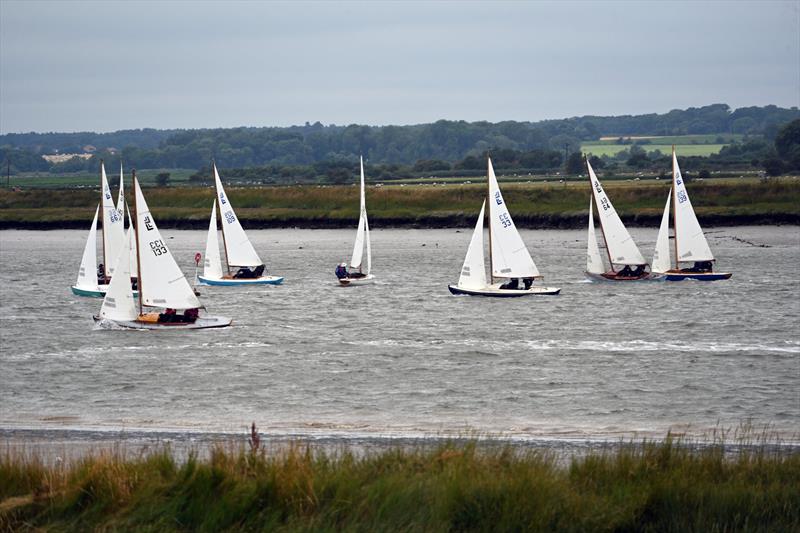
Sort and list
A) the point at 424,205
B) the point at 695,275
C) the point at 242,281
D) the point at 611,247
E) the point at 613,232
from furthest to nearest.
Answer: the point at 424,205 < the point at 242,281 < the point at 611,247 < the point at 695,275 < the point at 613,232

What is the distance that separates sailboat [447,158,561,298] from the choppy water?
0.71 metres

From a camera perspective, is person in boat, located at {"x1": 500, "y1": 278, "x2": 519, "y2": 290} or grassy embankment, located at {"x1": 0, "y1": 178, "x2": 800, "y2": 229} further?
grassy embankment, located at {"x1": 0, "y1": 178, "x2": 800, "y2": 229}

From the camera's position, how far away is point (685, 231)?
54781 millimetres

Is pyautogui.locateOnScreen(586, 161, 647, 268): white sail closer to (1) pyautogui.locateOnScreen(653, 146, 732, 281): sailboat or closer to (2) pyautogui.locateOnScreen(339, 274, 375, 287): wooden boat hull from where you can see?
(1) pyautogui.locateOnScreen(653, 146, 732, 281): sailboat

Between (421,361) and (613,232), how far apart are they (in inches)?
911

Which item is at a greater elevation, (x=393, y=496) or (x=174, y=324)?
(x=393, y=496)

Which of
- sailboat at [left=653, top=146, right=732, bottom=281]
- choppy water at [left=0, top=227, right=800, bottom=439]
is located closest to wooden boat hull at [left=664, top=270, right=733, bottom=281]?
sailboat at [left=653, top=146, right=732, bottom=281]

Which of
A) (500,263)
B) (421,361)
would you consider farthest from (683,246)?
(421,361)

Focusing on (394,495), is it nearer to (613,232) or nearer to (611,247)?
(613,232)

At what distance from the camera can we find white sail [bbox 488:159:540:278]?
48.5 meters

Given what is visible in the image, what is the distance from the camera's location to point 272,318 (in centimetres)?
4453

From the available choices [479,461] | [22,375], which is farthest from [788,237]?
[479,461]

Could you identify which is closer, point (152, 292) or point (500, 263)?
point (152, 292)

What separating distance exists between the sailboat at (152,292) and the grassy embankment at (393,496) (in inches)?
975
